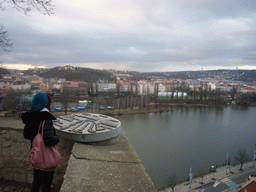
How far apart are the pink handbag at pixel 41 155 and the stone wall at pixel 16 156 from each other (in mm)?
1781

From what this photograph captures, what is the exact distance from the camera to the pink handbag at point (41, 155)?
1.19 m

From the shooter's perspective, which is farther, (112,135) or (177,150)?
(177,150)

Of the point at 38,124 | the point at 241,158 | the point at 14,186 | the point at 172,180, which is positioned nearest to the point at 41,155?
the point at 38,124

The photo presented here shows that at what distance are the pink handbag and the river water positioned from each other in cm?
Result: 614

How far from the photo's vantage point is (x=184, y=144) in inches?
380

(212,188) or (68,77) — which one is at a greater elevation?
(68,77)

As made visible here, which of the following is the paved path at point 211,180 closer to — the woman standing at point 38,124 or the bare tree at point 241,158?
the bare tree at point 241,158

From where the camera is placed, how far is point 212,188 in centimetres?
679

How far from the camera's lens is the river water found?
7.50 metres

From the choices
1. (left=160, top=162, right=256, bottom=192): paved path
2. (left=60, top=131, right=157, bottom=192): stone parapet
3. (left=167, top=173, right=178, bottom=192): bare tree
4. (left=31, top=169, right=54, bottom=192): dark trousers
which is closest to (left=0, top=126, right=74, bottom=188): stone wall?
(left=60, top=131, right=157, bottom=192): stone parapet

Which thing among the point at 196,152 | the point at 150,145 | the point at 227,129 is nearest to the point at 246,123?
the point at 227,129

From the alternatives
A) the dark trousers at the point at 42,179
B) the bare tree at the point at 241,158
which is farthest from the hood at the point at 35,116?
the bare tree at the point at 241,158

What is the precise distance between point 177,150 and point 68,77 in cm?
4728

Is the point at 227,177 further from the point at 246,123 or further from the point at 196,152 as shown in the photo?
the point at 246,123
